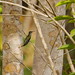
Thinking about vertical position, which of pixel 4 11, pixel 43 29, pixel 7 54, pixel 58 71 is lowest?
pixel 58 71

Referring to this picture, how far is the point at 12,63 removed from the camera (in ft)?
8.01

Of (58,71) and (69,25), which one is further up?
(69,25)

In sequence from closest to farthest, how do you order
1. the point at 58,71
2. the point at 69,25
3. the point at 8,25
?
1. the point at 8,25
2. the point at 58,71
3. the point at 69,25

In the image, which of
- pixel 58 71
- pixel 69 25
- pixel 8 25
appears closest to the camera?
pixel 8 25

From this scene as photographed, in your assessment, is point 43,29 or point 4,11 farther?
point 43,29

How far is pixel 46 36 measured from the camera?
2.71 m

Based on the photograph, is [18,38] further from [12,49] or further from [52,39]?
[52,39]

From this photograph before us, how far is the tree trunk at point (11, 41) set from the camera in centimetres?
239

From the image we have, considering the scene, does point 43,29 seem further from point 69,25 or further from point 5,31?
point 69,25

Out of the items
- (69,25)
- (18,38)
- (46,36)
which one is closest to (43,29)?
(46,36)

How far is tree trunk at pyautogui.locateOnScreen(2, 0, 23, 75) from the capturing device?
239 centimetres

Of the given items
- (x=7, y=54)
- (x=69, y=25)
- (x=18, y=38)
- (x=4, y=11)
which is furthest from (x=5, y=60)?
(x=69, y=25)

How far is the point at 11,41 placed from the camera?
7.99 ft

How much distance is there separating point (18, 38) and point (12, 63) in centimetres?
21
